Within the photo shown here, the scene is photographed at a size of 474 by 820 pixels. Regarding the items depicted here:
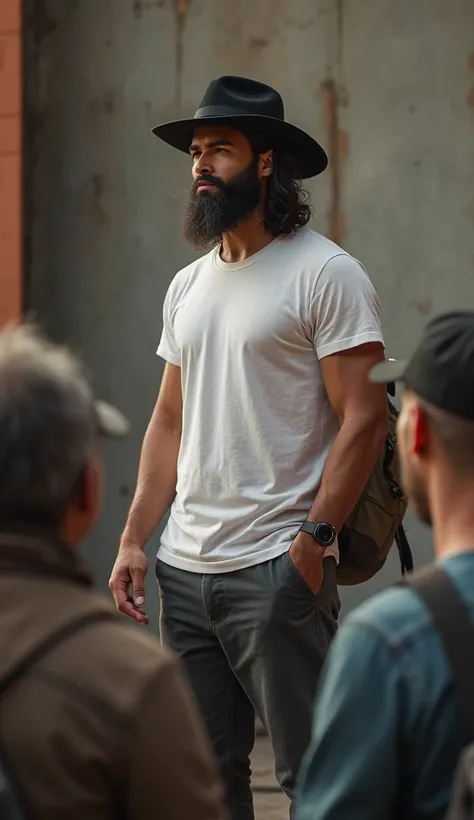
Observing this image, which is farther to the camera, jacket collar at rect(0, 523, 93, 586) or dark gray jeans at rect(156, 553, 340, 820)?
dark gray jeans at rect(156, 553, 340, 820)

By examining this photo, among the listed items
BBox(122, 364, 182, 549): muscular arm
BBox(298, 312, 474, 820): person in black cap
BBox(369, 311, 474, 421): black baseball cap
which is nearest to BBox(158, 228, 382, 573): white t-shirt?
BBox(122, 364, 182, 549): muscular arm

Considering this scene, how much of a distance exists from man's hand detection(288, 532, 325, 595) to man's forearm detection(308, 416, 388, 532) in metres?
0.06

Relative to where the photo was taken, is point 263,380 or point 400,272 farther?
point 400,272

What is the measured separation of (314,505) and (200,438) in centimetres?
38

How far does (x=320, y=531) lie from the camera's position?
3416mm

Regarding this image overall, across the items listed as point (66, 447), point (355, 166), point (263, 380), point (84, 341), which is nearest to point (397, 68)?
point (355, 166)

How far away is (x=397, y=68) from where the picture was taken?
5754 mm

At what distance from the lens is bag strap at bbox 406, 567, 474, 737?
5.90ft

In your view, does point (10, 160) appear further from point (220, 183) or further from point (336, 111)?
point (220, 183)

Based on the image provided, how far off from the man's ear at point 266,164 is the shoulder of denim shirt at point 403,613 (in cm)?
220

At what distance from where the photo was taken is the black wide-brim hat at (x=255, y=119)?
151 inches

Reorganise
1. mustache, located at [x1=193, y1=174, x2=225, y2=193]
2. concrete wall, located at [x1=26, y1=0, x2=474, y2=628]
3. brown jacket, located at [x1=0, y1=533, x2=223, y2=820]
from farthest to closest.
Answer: concrete wall, located at [x1=26, y1=0, x2=474, y2=628] → mustache, located at [x1=193, y1=174, x2=225, y2=193] → brown jacket, located at [x1=0, y1=533, x2=223, y2=820]

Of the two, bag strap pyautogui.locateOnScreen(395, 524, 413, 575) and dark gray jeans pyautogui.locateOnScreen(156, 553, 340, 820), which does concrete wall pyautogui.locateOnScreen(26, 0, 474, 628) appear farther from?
dark gray jeans pyautogui.locateOnScreen(156, 553, 340, 820)

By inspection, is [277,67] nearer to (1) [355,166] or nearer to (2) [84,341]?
(1) [355,166]
